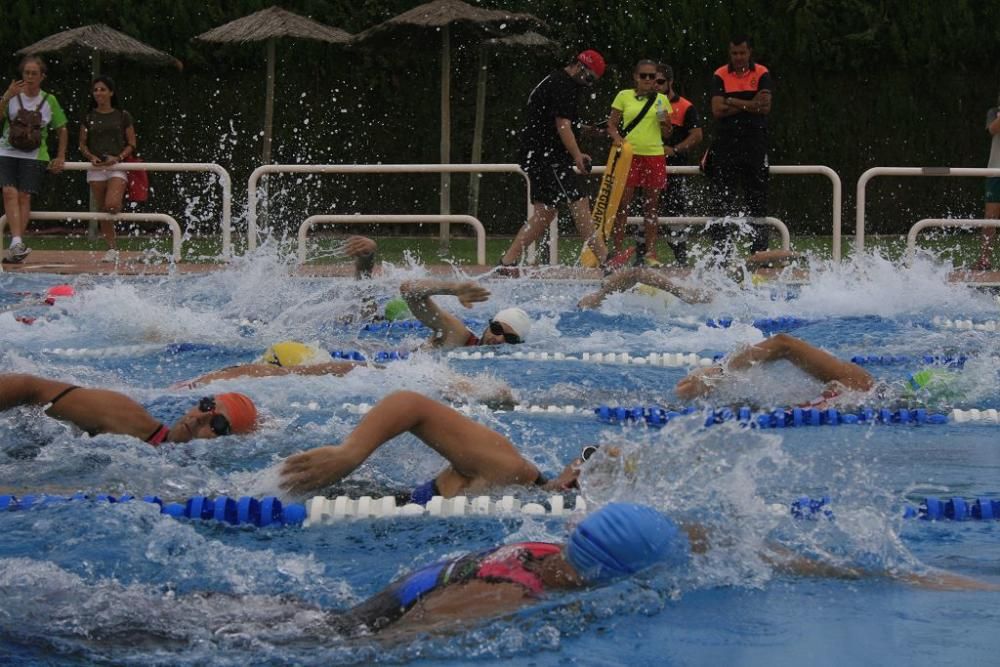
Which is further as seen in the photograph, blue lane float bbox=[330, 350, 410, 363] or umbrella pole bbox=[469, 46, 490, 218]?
umbrella pole bbox=[469, 46, 490, 218]

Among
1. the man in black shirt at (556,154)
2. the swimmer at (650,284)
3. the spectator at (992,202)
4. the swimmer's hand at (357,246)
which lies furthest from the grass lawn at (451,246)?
the swimmer's hand at (357,246)

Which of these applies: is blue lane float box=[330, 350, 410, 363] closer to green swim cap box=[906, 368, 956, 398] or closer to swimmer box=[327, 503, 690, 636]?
green swim cap box=[906, 368, 956, 398]

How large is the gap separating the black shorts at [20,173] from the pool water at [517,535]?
4108mm

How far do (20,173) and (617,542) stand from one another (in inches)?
363

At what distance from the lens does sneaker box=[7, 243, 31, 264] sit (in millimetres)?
11656

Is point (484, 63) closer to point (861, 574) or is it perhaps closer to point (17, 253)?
point (17, 253)

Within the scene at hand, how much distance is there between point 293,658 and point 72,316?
5928 mm

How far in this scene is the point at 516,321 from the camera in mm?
7738

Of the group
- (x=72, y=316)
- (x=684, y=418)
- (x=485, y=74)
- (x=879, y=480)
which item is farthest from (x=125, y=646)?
(x=485, y=74)

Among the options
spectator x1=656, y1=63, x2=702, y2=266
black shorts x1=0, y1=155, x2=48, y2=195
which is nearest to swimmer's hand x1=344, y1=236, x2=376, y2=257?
spectator x1=656, y1=63, x2=702, y2=266

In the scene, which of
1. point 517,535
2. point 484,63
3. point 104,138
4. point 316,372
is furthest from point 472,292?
point 484,63

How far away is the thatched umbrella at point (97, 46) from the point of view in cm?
1415

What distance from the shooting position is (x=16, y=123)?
1162 cm

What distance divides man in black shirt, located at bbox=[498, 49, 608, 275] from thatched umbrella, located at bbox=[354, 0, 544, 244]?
285 centimetres
